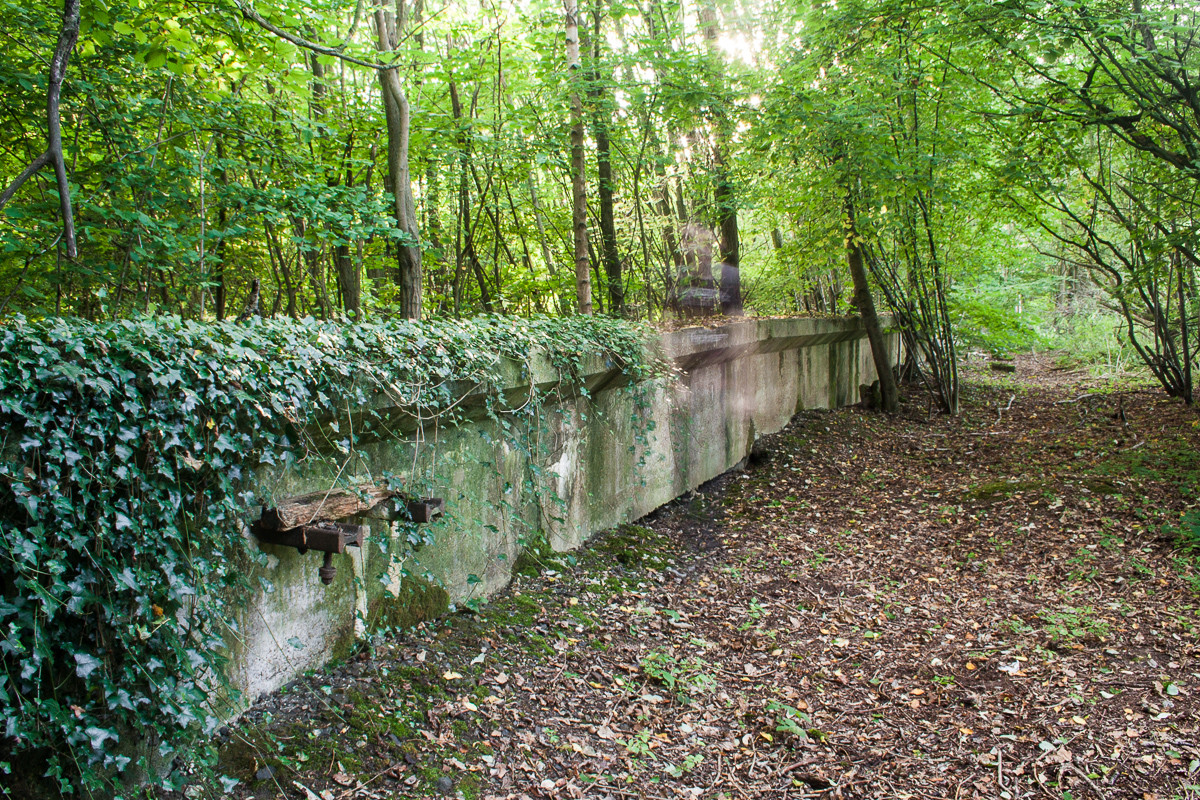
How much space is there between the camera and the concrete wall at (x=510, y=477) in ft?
9.66

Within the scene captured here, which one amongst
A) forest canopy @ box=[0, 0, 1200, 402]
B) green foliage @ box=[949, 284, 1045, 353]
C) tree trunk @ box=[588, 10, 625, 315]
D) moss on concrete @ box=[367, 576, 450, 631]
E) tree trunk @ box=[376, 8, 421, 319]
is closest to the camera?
moss on concrete @ box=[367, 576, 450, 631]

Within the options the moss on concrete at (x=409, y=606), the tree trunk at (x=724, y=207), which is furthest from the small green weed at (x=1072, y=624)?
the tree trunk at (x=724, y=207)

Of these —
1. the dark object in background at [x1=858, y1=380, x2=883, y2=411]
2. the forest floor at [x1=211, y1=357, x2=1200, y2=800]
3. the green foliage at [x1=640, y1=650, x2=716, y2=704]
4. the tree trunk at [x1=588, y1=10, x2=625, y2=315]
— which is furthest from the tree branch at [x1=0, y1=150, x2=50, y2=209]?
the dark object in background at [x1=858, y1=380, x2=883, y2=411]

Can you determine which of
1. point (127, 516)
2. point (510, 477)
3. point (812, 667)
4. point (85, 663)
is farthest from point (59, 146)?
point (812, 667)

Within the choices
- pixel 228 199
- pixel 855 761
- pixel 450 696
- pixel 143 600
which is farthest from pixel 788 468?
pixel 143 600

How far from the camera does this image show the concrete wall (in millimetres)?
2943

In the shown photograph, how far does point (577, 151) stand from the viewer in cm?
648

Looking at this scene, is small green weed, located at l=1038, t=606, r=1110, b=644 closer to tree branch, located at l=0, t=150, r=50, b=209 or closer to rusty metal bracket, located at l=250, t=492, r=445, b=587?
rusty metal bracket, located at l=250, t=492, r=445, b=587

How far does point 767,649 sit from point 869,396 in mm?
7277

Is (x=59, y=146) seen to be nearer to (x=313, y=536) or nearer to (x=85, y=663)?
(x=313, y=536)

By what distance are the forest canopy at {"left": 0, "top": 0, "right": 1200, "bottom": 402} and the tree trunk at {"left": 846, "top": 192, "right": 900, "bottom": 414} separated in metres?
0.15

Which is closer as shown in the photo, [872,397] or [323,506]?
[323,506]

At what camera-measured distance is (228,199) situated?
4961 millimetres

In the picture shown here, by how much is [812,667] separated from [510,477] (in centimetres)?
206
